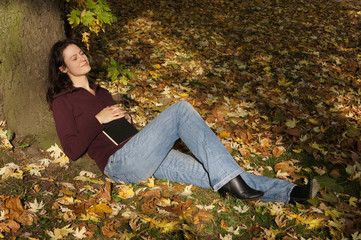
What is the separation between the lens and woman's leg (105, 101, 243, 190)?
2.56 m

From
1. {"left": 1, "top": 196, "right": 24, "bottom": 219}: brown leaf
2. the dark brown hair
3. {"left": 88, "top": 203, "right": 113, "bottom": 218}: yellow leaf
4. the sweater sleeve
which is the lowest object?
{"left": 88, "top": 203, "right": 113, "bottom": 218}: yellow leaf

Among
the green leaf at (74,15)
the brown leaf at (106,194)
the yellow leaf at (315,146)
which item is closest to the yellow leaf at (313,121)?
the yellow leaf at (315,146)

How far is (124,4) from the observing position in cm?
918

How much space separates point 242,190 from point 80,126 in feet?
5.03

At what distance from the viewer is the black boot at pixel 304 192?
257 cm

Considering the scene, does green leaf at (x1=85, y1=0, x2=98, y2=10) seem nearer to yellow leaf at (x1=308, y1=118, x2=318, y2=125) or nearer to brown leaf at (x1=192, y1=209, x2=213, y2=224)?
brown leaf at (x1=192, y1=209, x2=213, y2=224)

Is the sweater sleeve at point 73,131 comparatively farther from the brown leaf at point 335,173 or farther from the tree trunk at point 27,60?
the brown leaf at point 335,173

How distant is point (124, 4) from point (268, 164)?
292 inches

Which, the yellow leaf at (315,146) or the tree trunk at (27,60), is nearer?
the tree trunk at (27,60)

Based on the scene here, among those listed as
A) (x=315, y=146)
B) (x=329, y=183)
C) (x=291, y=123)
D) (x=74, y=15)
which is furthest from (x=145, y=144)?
(x=291, y=123)

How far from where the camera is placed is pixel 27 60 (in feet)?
9.58

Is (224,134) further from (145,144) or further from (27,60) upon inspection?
(27,60)

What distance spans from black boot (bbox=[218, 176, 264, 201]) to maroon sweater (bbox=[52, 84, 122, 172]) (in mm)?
1110

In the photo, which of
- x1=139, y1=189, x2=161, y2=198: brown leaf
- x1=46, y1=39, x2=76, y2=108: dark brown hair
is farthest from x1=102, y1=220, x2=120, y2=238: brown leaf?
x1=46, y1=39, x2=76, y2=108: dark brown hair
